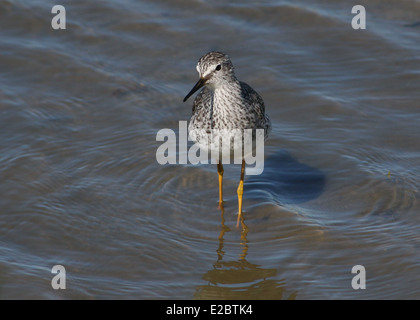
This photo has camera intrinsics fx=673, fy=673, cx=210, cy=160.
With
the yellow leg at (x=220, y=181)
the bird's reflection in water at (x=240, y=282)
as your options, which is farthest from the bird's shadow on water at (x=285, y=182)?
the bird's reflection in water at (x=240, y=282)

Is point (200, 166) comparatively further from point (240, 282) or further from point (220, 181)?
point (240, 282)

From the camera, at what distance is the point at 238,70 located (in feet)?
38.4

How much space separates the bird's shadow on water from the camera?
923 cm

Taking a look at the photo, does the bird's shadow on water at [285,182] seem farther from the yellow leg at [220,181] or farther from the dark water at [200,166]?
the yellow leg at [220,181]

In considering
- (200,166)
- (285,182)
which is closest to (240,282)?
(285,182)

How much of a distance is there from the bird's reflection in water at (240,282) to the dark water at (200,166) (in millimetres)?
20

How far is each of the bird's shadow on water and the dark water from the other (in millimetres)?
27

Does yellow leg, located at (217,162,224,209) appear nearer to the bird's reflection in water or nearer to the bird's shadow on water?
the bird's shadow on water

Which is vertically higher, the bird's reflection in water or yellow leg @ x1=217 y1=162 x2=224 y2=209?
yellow leg @ x1=217 y1=162 x2=224 y2=209

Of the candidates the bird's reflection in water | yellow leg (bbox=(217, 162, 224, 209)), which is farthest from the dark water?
yellow leg (bbox=(217, 162, 224, 209))

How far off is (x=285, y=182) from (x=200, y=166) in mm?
1260

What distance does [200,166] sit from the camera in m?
9.84

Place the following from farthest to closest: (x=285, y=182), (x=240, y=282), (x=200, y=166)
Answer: (x=200, y=166), (x=285, y=182), (x=240, y=282)
